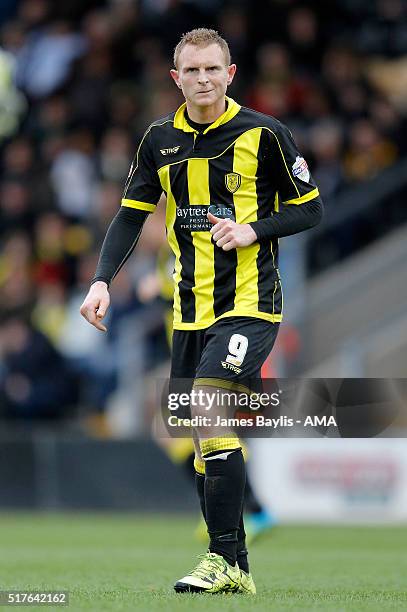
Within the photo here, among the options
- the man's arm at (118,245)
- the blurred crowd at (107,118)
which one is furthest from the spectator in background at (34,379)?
the man's arm at (118,245)

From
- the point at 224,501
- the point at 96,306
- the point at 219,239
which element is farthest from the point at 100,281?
the point at 224,501

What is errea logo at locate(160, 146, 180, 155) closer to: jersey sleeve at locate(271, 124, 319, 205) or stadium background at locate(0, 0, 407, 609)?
jersey sleeve at locate(271, 124, 319, 205)

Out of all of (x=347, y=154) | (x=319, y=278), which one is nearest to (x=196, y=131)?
(x=319, y=278)

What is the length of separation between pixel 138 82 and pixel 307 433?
9.85 meters

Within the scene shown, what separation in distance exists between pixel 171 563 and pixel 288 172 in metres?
2.73

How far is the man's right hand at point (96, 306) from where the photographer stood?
5176 mm

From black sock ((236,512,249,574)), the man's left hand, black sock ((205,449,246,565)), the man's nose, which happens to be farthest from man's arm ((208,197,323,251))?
black sock ((236,512,249,574))

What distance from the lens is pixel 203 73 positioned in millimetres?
5160

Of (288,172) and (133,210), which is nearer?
(288,172)

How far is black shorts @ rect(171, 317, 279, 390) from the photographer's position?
5.07 metres

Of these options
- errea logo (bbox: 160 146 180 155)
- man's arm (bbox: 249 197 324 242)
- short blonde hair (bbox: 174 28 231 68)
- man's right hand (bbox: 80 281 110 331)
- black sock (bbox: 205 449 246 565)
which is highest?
short blonde hair (bbox: 174 28 231 68)

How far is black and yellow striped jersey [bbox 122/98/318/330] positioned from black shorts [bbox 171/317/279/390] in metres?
0.04

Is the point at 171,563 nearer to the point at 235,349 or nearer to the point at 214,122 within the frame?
the point at 235,349

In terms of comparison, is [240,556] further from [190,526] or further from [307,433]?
[190,526]
